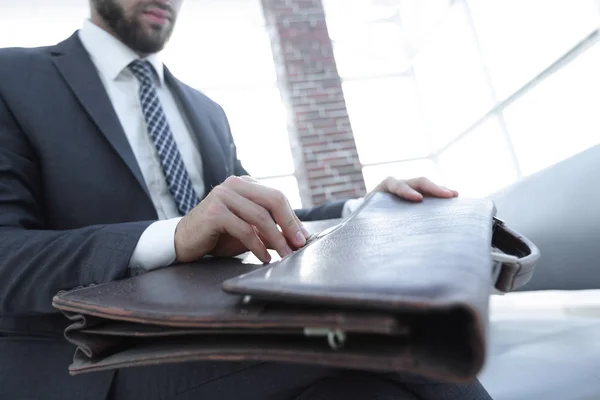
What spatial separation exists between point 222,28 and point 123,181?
4.11m

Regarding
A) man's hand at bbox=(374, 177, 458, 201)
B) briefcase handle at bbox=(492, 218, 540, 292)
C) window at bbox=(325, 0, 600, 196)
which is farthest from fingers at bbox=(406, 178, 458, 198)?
window at bbox=(325, 0, 600, 196)

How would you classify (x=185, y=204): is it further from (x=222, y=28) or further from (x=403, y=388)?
(x=222, y=28)

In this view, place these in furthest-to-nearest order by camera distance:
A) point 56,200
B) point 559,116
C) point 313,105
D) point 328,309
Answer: point 559,116 < point 313,105 < point 56,200 < point 328,309

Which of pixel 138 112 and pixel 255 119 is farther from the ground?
pixel 255 119

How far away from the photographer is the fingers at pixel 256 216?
1.54 ft

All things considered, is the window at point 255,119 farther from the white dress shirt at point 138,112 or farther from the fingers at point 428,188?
the fingers at point 428,188

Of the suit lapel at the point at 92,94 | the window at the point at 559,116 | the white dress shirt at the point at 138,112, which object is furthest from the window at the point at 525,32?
the suit lapel at the point at 92,94

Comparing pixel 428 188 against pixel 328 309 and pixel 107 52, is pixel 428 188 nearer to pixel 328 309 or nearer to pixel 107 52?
pixel 328 309

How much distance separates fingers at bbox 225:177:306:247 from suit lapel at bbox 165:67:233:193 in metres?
0.51

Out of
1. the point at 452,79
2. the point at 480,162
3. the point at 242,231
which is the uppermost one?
the point at 452,79

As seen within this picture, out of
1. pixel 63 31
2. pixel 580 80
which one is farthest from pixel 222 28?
pixel 580 80

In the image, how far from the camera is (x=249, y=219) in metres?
0.47

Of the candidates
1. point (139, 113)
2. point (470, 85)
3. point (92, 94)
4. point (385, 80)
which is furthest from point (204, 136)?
point (385, 80)

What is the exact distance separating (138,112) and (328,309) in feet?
2.73
